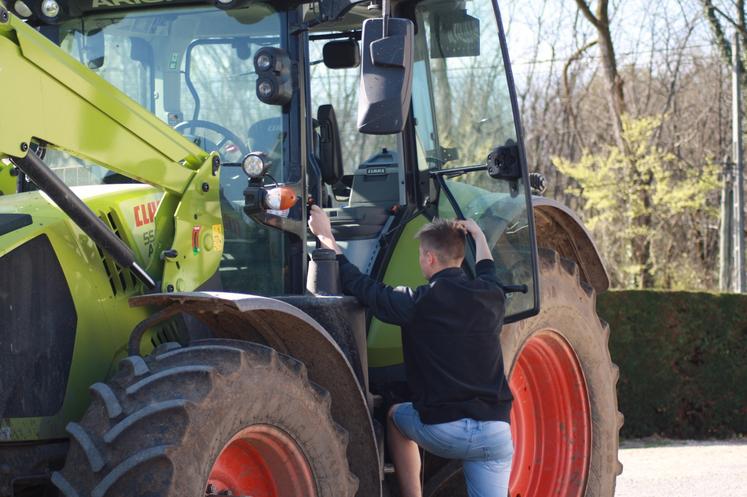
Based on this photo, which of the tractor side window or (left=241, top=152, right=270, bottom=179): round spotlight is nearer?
(left=241, top=152, right=270, bottom=179): round spotlight

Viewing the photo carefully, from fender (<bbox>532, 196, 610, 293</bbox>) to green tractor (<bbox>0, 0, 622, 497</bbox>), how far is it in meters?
0.02

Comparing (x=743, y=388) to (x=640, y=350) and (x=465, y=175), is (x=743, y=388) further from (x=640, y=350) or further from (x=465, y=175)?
(x=465, y=175)

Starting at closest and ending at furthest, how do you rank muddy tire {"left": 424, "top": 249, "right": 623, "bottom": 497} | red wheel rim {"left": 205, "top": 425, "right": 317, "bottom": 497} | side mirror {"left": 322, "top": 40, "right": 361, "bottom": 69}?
red wheel rim {"left": 205, "top": 425, "right": 317, "bottom": 497}
side mirror {"left": 322, "top": 40, "right": 361, "bottom": 69}
muddy tire {"left": 424, "top": 249, "right": 623, "bottom": 497}

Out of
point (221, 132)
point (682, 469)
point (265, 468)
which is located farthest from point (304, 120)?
→ point (682, 469)

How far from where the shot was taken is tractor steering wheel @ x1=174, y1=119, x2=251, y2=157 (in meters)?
4.65

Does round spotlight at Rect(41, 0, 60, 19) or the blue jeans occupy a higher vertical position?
round spotlight at Rect(41, 0, 60, 19)

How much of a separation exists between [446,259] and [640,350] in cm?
1101

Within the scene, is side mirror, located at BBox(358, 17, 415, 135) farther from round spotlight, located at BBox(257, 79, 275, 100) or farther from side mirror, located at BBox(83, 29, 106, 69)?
side mirror, located at BBox(83, 29, 106, 69)

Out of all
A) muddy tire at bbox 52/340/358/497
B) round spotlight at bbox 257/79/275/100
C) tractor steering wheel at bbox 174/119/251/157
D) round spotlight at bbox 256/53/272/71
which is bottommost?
muddy tire at bbox 52/340/358/497

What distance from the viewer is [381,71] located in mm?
4180

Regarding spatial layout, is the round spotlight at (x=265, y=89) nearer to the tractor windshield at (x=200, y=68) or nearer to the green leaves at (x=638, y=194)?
the tractor windshield at (x=200, y=68)

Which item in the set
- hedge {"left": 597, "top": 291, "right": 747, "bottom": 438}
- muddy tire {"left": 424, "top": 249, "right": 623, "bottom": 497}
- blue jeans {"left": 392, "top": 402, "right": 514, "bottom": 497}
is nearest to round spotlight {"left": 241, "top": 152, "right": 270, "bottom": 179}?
blue jeans {"left": 392, "top": 402, "right": 514, "bottom": 497}

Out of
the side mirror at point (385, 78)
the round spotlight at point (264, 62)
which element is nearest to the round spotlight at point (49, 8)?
the round spotlight at point (264, 62)

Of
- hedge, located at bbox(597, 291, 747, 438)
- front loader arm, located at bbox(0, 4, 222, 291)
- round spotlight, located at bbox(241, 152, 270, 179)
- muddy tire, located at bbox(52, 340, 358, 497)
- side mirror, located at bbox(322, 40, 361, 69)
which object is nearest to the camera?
muddy tire, located at bbox(52, 340, 358, 497)
